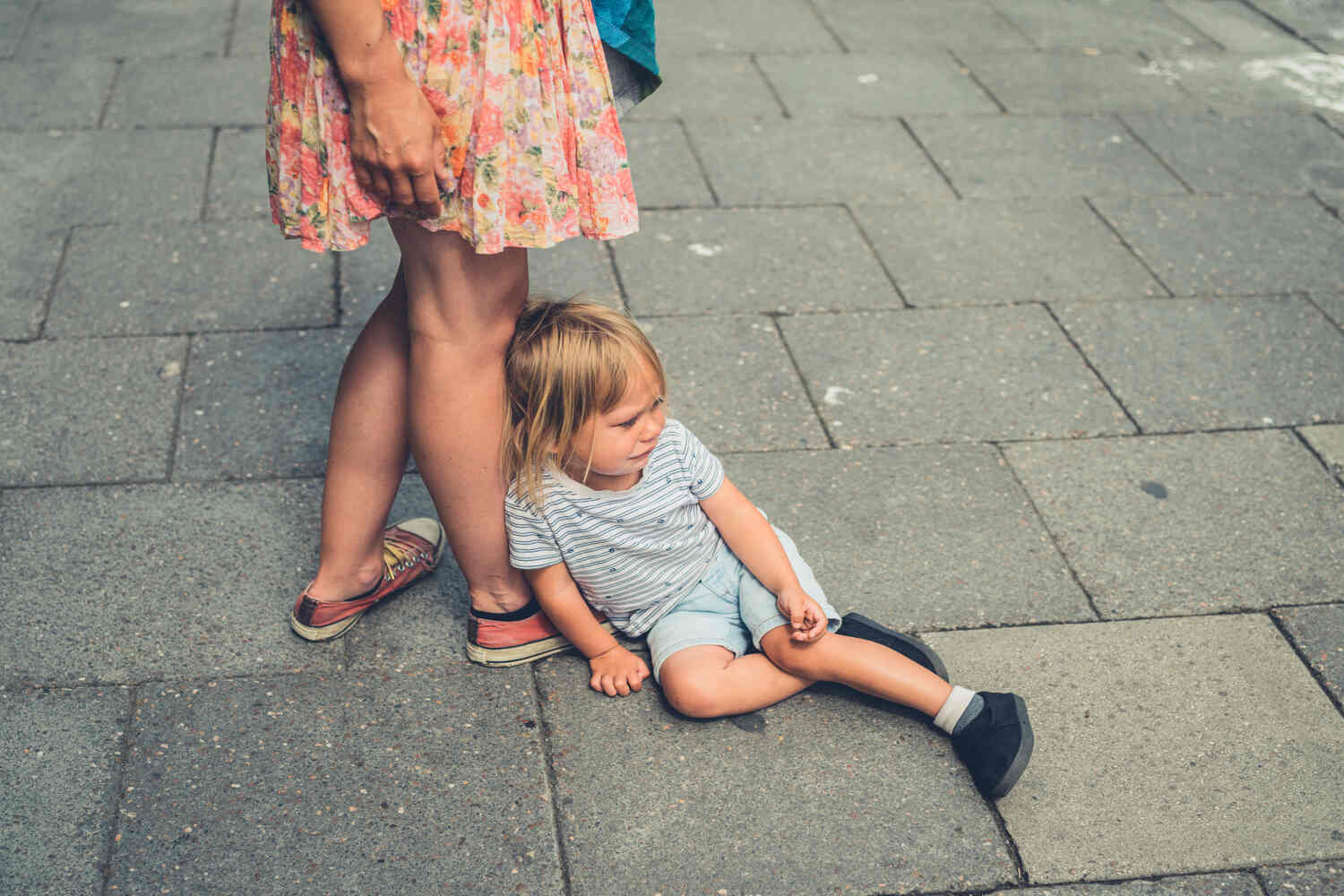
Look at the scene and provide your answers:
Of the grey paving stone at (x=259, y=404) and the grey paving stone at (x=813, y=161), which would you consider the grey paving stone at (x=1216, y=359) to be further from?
the grey paving stone at (x=259, y=404)

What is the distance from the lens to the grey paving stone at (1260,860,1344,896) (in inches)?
74.4

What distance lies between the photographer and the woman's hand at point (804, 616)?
81.9 inches

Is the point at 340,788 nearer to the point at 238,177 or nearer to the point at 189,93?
the point at 238,177

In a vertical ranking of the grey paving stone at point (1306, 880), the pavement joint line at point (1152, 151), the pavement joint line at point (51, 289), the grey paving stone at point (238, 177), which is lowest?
the pavement joint line at point (51, 289)

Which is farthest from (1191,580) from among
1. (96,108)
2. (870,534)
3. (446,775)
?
(96,108)

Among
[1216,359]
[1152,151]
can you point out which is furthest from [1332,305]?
[1152,151]

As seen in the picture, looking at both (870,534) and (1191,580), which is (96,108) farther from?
(1191,580)

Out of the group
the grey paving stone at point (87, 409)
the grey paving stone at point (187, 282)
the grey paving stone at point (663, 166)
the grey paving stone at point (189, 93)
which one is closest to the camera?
the grey paving stone at point (87, 409)

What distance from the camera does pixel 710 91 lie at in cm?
453

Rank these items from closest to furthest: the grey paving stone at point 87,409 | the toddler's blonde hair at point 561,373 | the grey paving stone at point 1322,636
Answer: the toddler's blonde hair at point 561,373
the grey paving stone at point 1322,636
the grey paving stone at point 87,409

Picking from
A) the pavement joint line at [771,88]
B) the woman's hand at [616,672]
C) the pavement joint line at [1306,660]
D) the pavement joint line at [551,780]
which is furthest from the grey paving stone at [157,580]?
the pavement joint line at [771,88]

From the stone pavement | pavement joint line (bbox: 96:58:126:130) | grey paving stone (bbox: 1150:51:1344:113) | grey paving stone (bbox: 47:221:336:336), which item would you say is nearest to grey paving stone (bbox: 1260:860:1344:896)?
the stone pavement

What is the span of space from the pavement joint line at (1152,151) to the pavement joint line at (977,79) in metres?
0.42

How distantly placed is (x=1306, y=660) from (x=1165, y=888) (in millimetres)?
683
